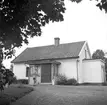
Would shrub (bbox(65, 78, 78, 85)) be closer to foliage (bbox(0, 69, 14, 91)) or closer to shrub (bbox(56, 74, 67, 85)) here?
shrub (bbox(56, 74, 67, 85))

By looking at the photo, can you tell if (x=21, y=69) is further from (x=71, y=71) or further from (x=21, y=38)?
(x=21, y=38)

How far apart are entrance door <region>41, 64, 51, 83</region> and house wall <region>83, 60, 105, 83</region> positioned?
5250 millimetres

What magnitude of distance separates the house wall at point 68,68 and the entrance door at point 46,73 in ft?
5.96

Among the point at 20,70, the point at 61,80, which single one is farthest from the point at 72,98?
the point at 20,70

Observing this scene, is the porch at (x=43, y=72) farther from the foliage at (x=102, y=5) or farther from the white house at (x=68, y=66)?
the foliage at (x=102, y=5)

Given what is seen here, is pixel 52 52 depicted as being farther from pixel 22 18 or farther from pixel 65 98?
pixel 22 18

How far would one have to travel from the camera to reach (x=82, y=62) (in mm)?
24812

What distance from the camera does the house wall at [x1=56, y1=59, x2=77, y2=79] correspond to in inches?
920

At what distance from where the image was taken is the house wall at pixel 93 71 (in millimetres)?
23188

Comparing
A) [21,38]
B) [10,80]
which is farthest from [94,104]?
[21,38]

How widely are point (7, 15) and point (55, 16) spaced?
1808mm

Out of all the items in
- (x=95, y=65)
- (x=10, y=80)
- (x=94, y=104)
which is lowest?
(x=94, y=104)

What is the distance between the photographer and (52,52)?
26766mm

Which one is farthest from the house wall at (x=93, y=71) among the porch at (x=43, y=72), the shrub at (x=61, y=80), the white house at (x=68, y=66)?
the porch at (x=43, y=72)
